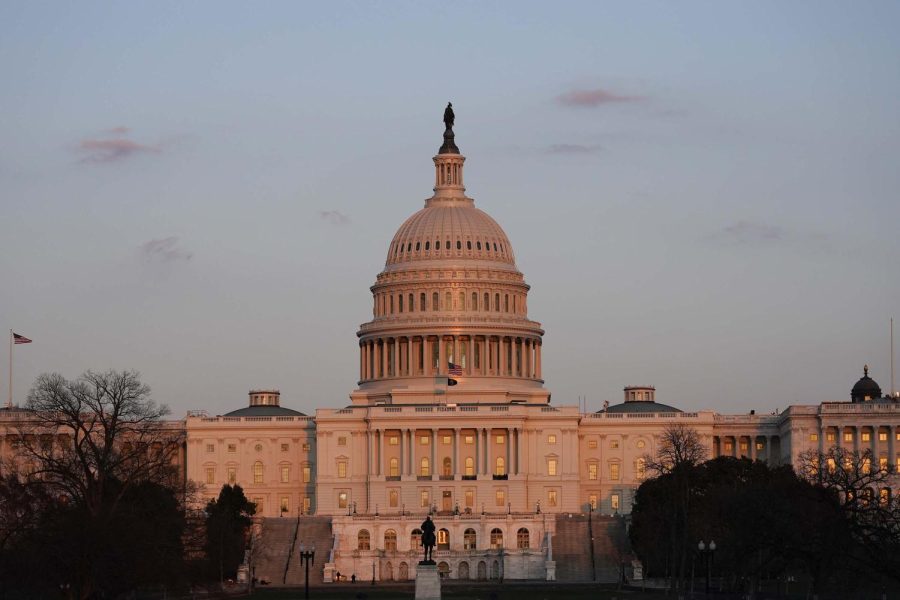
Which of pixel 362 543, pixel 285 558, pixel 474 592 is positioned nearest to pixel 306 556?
pixel 474 592

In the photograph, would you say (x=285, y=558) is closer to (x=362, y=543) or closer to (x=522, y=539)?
(x=362, y=543)

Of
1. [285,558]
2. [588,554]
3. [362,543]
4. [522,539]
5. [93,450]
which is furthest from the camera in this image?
[522,539]

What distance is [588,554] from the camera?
193750mm

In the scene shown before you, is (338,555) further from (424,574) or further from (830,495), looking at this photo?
(830,495)

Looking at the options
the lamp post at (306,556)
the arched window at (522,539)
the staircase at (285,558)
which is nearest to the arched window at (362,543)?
Answer: the staircase at (285,558)

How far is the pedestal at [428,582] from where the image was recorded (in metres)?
141

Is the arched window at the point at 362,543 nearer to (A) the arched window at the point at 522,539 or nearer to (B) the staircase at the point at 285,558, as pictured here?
(B) the staircase at the point at 285,558

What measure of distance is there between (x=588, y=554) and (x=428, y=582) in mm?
53189

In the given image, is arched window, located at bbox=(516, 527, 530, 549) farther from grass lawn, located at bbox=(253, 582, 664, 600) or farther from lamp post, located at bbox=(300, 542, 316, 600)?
grass lawn, located at bbox=(253, 582, 664, 600)

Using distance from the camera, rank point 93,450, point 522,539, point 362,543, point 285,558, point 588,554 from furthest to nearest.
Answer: point 522,539
point 362,543
point 588,554
point 285,558
point 93,450

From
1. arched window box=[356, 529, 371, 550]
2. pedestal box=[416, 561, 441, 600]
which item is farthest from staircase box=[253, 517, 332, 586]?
pedestal box=[416, 561, 441, 600]

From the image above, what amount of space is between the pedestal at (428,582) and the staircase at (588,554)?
1634 inches

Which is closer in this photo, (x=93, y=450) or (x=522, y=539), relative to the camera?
(x=93, y=450)

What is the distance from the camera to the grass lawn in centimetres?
15112
